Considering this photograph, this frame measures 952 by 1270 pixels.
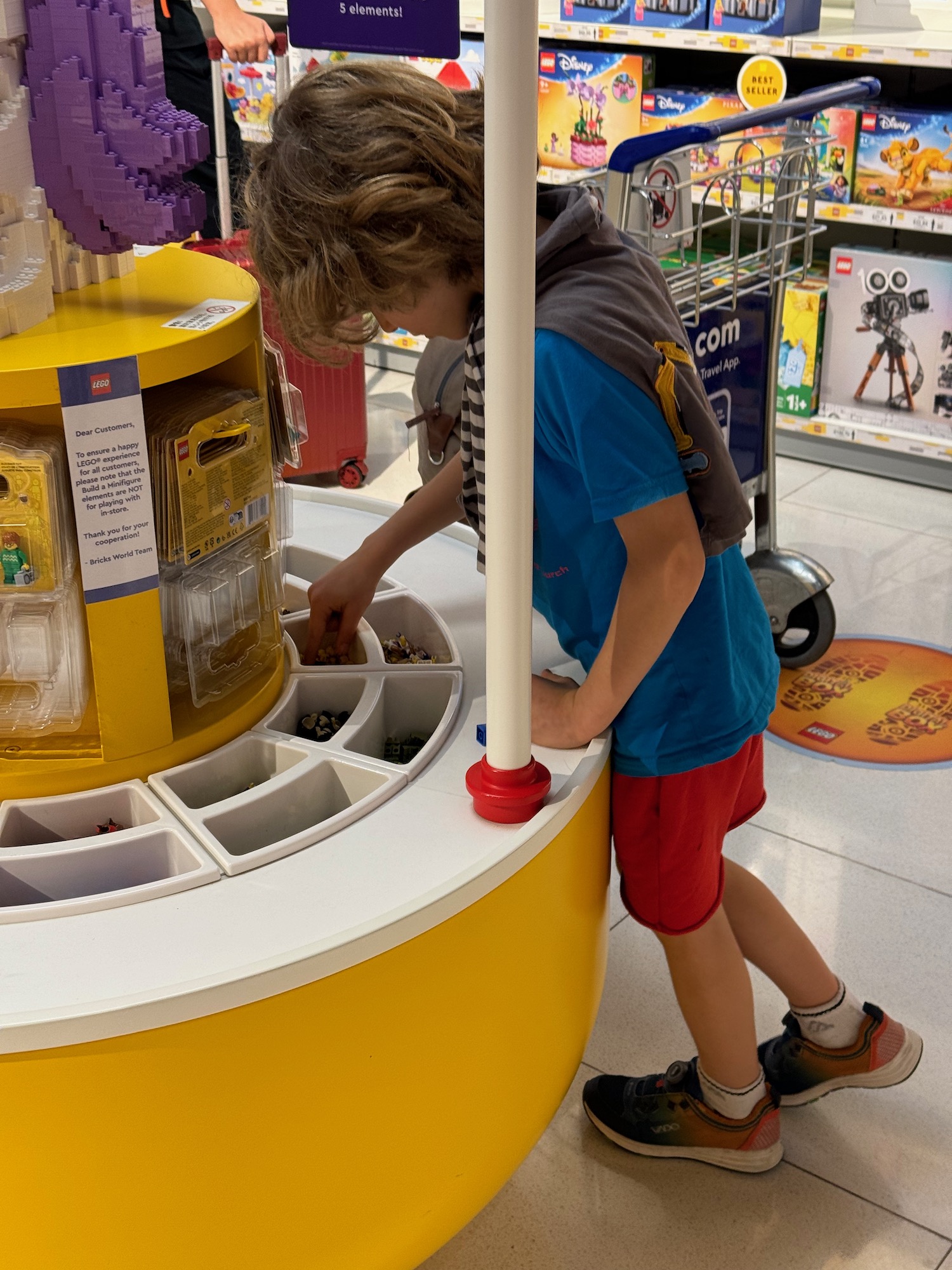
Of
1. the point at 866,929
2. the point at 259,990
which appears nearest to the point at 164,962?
the point at 259,990

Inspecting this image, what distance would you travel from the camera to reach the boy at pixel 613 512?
117 cm

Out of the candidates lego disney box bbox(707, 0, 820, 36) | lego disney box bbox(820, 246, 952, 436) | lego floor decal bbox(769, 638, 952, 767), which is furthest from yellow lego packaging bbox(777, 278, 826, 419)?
lego floor decal bbox(769, 638, 952, 767)

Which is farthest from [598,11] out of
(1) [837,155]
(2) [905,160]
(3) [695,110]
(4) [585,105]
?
(2) [905,160]

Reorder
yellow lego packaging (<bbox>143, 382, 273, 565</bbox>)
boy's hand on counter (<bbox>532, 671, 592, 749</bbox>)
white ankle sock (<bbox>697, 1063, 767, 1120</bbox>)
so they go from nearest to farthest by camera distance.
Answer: yellow lego packaging (<bbox>143, 382, 273, 565</bbox>)
boy's hand on counter (<bbox>532, 671, 592, 749</bbox>)
white ankle sock (<bbox>697, 1063, 767, 1120</bbox>)

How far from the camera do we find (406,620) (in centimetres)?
169

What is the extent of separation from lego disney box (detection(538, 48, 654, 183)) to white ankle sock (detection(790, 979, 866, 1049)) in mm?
2928

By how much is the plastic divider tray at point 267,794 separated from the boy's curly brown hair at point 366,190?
42 centimetres

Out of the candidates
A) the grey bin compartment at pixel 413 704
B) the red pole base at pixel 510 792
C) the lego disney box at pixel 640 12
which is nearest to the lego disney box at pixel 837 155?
the lego disney box at pixel 640 12

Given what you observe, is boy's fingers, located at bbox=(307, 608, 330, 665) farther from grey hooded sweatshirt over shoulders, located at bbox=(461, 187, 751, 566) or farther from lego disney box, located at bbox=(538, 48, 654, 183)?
lego disney box, located at bbox=(538, 48, 654, 183)

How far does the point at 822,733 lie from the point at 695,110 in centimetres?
203

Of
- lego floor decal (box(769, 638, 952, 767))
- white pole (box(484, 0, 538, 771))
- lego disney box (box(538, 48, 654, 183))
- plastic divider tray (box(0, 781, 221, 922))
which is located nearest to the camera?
white pole (box(484, 0, 538, 771))

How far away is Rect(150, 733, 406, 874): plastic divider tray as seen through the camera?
4.00 feet

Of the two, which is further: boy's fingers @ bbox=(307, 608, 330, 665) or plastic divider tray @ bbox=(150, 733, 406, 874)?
boy's fingers @ bbox=(307, 608, 330, 665)

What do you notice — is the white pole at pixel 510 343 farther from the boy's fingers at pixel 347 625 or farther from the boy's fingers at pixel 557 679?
the boy's fingers at pixel 347 625
